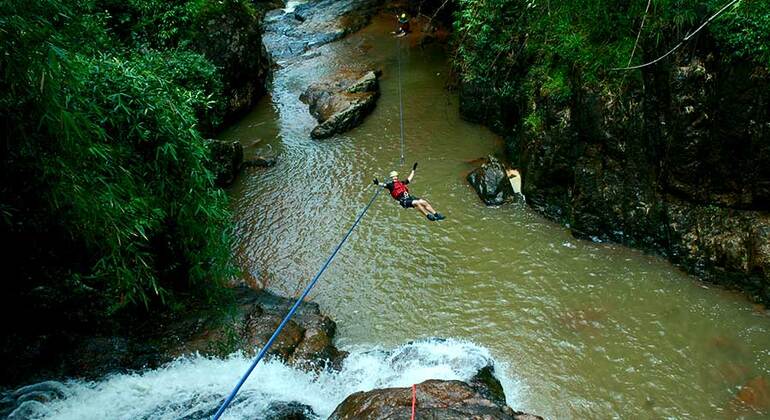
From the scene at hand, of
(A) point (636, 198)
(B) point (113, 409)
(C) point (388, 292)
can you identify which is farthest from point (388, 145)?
(B) point (113, 409)

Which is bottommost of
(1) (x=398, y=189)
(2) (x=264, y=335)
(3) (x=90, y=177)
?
(2) (x=264, y=335)

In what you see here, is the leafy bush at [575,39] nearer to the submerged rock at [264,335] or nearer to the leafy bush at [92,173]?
the submerged rock at [264,335]

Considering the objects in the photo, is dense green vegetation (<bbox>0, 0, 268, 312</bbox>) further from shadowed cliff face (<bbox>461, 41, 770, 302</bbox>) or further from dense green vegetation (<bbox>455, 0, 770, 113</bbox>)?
dense green vegetation (<bbox>455, 0, 770, 113</bbox>)

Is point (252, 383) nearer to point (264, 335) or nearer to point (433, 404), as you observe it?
point (264, 335)

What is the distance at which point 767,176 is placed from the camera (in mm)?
7254

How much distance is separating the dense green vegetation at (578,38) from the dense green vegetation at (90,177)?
706 cm

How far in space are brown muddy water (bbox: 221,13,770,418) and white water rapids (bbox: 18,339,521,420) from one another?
587 millimetres

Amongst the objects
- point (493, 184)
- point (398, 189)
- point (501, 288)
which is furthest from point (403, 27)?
point (501, 288)

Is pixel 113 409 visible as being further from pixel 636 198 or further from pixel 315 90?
pixel 315 90

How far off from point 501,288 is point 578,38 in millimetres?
5000

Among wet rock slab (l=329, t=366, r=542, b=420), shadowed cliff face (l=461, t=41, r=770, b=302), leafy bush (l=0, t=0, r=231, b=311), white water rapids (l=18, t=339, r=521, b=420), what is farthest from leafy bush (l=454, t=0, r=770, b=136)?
leafy bush (l=0, t=0, r=231, b=311)

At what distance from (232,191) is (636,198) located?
351 inches

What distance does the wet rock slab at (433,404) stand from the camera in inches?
172

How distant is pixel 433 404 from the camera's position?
4.57m
